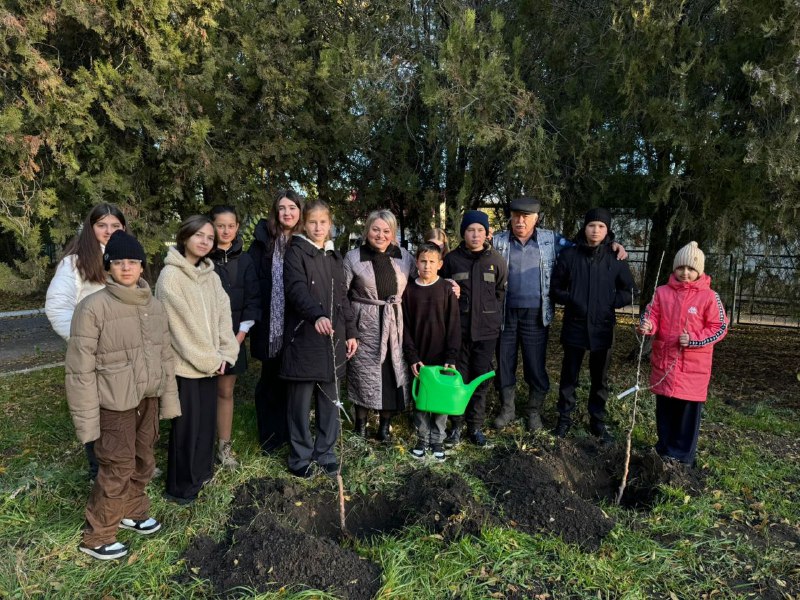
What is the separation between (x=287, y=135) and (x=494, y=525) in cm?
498

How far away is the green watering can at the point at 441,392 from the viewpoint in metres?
3.79

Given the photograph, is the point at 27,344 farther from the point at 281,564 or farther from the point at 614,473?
the point at 614,473

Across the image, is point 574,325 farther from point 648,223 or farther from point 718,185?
point 648,223

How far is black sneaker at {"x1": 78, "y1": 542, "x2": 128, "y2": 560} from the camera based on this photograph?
272 cm

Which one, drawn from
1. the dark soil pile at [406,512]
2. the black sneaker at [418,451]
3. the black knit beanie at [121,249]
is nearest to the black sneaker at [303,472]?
the dark soil pile at [406,512]

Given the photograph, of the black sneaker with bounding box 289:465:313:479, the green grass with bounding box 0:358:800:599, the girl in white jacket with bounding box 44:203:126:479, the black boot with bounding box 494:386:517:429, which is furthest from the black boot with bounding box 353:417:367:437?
the girl in white jacket with bounding box 44:203:126:479

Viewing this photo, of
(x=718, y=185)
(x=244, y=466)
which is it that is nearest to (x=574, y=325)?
(x=718, y=185)

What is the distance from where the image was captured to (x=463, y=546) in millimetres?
2816

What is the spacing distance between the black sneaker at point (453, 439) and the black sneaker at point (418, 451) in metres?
0.25

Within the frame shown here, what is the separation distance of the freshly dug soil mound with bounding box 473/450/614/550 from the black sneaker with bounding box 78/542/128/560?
2.08 m

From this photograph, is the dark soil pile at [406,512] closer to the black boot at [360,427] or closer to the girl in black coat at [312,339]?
the girl in black coat at [312,339]

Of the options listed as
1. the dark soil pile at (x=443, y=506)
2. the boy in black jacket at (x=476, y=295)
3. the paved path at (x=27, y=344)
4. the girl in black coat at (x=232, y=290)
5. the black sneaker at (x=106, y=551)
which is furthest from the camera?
the paved path at (x=27, y=344)

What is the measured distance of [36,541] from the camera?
Answer: 2805 millimetres

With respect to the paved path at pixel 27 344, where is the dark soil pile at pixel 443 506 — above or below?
above
